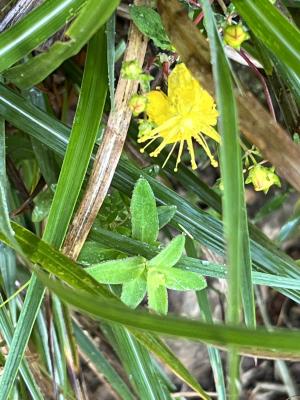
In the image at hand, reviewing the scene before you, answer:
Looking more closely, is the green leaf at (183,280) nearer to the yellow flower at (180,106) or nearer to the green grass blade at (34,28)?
the yellow flower at (180,106)

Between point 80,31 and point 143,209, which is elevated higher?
point 80,31

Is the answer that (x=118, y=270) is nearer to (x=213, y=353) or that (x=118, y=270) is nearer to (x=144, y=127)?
(x=144, y=127)

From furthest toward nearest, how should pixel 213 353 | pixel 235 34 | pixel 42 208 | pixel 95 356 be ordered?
pixel 95 356 → pixel 213 353 → pixel 42 208 → pixel 235 34

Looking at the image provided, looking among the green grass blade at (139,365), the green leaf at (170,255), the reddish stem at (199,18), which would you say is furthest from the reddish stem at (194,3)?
the green grass blade at (139,365)

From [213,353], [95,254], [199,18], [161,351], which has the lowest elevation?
[213,353]

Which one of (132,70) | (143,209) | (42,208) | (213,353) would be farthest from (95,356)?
(132,70)

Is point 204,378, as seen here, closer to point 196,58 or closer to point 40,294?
point 40,294

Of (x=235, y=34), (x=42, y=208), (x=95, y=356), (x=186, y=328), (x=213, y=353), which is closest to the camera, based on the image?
(x=186, y=328)
